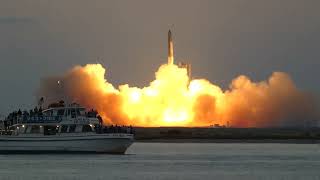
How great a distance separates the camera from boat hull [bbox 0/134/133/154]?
149 metres

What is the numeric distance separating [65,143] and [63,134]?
1782 mm

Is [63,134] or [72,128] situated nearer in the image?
[63,134]

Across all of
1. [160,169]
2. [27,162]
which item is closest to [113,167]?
[160,169]

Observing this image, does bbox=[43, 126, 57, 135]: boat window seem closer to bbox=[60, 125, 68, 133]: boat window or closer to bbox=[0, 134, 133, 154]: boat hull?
bbox=[60, 125, 68, 133]: boat window

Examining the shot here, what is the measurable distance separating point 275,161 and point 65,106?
1252 inches

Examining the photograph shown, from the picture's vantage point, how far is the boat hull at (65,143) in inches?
5876

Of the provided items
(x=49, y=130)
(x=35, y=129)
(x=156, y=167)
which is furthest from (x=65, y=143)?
(x=156, y=167)

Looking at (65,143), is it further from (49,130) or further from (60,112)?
(60,112)

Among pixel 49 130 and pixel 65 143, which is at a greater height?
pixel 49 130

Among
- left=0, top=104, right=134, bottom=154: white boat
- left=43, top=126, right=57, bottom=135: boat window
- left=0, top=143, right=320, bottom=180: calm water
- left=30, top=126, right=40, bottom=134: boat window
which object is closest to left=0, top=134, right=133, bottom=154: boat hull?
left=0, top=104, right=134, bottom=154: white boat

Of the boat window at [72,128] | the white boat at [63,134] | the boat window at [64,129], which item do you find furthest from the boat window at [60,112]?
the boat window at [72,128]

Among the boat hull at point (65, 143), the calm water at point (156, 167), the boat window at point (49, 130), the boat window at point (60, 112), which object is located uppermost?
A: the boat window at point (60, 112)

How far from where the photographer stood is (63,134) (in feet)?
495

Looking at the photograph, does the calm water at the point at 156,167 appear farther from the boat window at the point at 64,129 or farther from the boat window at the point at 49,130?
the boat window at the point at 64,129
